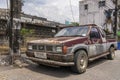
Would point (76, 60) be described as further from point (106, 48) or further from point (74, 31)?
point (106, 48)

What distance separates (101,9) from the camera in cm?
3272

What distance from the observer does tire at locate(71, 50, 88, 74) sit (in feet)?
18.5

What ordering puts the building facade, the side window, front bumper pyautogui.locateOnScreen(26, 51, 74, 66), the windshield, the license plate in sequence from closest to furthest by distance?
front bumper pyautogui.locateOnScreen(26, 51, 74, 66) → the license plate → the windshield → the side window → the building facade

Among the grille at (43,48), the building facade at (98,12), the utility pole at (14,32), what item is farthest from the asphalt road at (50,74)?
the building facade at (98,12)

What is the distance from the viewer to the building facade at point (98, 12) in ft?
107

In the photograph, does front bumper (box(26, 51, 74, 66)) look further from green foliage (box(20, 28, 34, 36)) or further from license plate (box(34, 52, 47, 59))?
green foliage (box(20, 28, 34, 36))

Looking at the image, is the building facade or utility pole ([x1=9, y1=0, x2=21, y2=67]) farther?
the building facade

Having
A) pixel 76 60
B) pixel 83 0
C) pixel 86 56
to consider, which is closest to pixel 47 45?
pixel 76 60

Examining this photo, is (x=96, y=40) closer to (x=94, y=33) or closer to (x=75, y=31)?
(x=94, y=33)

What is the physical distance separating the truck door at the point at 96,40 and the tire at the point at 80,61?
0.85 m

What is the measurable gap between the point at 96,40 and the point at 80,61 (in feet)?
5.19

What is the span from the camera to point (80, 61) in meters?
5.87

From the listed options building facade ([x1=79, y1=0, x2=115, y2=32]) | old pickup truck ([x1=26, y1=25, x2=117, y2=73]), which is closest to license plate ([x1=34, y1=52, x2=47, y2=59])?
old pickup truck ([x1=26, y1=25, x2=117, y2=73])

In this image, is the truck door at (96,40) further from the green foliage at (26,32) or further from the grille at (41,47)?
the green foliage at (26,32)
